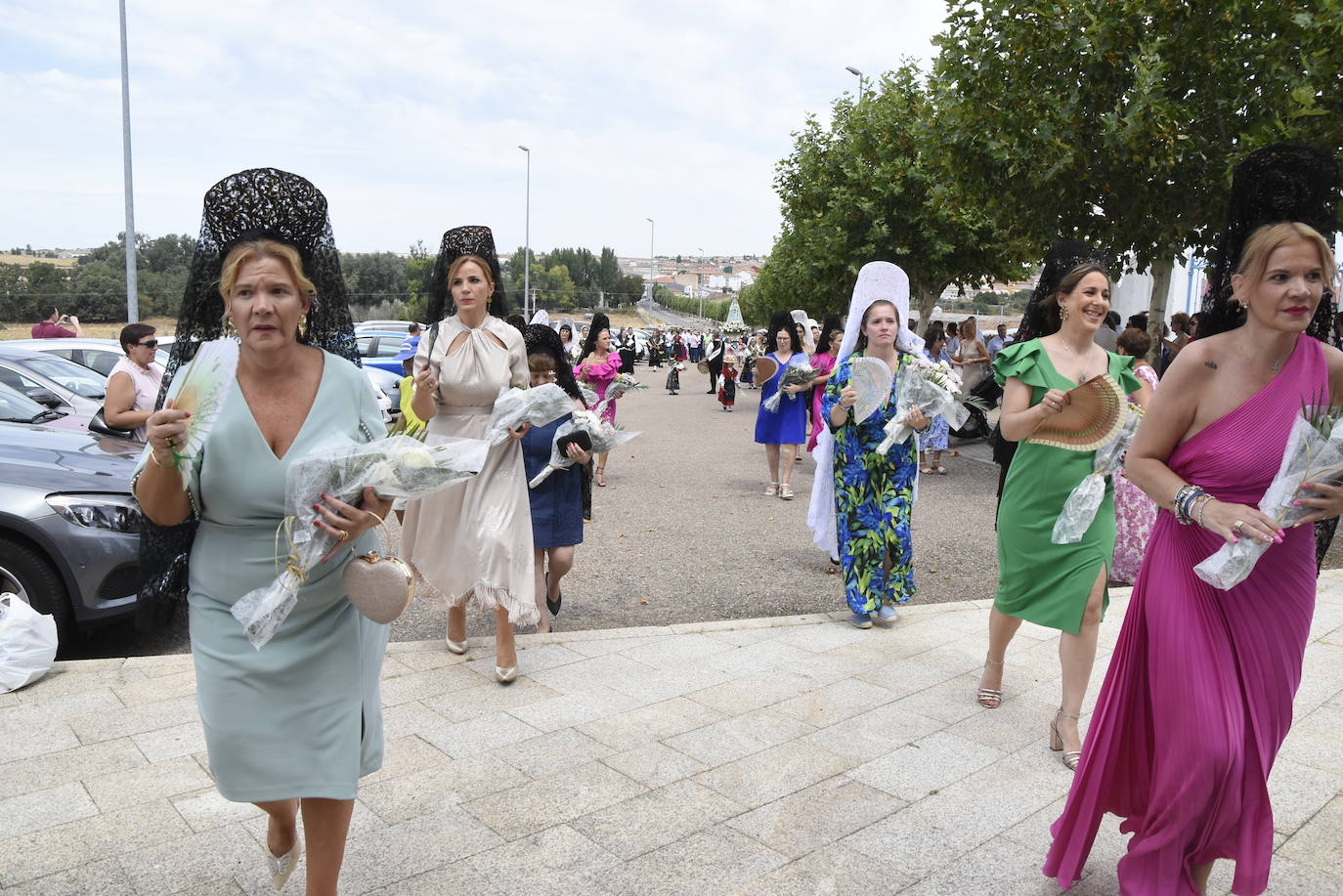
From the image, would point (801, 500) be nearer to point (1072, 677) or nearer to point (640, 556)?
point (640, 556)

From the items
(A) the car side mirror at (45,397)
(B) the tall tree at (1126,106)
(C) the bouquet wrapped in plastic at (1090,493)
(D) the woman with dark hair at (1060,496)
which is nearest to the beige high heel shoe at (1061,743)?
(D) the woman with dark hair at (1060,496)

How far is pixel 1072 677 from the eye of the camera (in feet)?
14.9

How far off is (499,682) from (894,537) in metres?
2.72

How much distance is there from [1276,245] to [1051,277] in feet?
6.89

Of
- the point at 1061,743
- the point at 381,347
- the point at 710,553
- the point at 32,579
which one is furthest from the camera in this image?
the point at 381,347

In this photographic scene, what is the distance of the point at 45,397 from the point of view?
9.67m

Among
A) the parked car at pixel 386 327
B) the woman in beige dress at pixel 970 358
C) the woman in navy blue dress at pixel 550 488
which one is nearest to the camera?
the woman in navy blue dress at pixel 550 488

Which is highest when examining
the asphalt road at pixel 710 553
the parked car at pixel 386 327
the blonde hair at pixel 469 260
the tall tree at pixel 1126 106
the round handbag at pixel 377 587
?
the tall tree at pixel 1126 106

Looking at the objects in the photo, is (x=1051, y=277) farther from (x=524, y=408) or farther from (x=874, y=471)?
(x=524, y=408)

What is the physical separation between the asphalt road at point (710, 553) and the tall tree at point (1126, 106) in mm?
3752

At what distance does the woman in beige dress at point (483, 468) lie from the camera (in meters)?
5.57

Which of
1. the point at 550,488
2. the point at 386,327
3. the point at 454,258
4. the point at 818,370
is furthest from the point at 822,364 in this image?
the point at 386,327

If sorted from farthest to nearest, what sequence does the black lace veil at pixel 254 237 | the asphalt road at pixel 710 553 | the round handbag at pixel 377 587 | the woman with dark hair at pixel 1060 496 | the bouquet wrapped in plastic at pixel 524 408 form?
the asphalt road at pixel 710 553
the bouquet wrapped in plastic at pixel 524 408
the woman with dark hair at pixel 1060 496
the black lace veil at pixel 254 237
the round handbag at pixel 377 587

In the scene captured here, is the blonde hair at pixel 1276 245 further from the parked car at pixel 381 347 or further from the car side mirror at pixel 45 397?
the parked car at pixel 381 347
